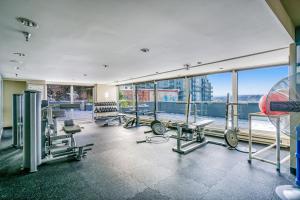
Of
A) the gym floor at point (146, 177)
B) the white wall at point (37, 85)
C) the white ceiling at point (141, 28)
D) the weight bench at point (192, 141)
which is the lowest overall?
the gym floor at point (146, 177)

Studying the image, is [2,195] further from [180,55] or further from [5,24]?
[180,55]

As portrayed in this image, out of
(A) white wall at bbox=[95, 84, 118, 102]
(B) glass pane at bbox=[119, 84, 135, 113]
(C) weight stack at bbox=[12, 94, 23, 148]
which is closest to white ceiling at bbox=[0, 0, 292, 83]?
(C) weight stack at bbox=[12, 94, 23, 148]

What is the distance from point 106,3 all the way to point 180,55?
7.35 ft

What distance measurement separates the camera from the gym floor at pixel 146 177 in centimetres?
201

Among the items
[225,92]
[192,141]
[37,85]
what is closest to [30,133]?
[192,141]

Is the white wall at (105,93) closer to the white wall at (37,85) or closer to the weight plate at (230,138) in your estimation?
the white wall at (37,85)

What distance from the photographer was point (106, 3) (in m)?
1.54

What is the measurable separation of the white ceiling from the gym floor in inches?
90.4

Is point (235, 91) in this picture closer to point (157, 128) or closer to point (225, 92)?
point (225, 92)

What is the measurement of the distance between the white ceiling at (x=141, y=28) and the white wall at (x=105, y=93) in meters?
6.59

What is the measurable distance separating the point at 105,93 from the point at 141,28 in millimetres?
8599

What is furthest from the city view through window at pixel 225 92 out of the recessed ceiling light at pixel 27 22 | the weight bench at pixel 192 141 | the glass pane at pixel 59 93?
the glass pane at pixel 59 93

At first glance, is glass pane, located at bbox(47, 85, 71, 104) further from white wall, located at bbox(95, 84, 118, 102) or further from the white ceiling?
the white ceiling

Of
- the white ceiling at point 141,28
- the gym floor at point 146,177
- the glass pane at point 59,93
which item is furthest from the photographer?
the glass pane at point 59,93
